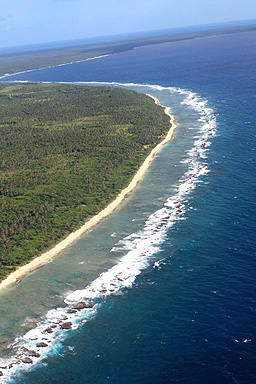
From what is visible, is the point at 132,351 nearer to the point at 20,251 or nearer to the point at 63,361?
the point at 63,361

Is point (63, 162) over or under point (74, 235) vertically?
over

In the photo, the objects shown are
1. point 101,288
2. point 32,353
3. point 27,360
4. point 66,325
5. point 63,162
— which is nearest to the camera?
point 27,360

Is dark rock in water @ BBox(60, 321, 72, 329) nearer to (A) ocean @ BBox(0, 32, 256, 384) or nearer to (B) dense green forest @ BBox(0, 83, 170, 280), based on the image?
(A) ocean @ BBox(0, 32, 256, 384)

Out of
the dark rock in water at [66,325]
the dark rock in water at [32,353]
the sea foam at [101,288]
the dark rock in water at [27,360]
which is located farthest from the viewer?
the dark rock in water at [66,325]

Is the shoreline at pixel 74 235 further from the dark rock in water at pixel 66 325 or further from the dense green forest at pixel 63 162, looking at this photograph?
the dark rock in water at pixel 66 325

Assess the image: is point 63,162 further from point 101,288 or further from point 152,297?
point 152,297

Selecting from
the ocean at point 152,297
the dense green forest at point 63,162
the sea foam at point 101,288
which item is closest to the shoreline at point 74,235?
the dense green forest at point 63,162

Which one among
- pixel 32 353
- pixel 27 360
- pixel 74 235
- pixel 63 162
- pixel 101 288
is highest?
pixel 63 162

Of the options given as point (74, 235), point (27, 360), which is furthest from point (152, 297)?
point (74, 235)

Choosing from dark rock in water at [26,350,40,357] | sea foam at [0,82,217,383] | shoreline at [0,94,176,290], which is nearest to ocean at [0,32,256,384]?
sea foam at [0,82,217,383]
